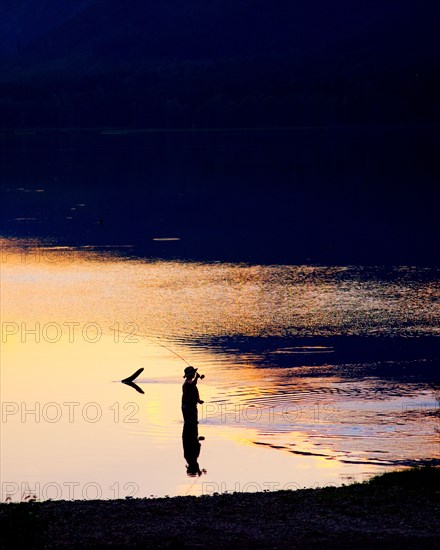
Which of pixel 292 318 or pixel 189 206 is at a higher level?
pixel 189 206

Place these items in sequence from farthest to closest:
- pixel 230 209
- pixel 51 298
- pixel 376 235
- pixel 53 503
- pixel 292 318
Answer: pixel 230 209
pixel 376 235
pixel 51 298
pixel 292 318
pixel 53 503

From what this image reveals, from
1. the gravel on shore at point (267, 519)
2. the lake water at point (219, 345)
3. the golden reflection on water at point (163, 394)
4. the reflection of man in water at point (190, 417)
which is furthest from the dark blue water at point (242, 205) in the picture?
the gravel on shore at point (267, 519)

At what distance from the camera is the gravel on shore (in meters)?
17.0

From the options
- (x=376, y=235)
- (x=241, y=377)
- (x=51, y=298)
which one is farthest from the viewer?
(x=376, y=235)

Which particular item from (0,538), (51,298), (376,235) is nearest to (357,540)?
(0,538)

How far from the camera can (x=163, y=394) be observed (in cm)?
2917

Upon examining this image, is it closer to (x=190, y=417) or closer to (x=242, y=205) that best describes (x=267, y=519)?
(x=190, y=417)

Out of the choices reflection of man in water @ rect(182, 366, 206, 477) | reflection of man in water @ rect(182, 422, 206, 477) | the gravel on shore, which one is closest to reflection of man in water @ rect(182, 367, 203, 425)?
reflection of man in water @ rect(182, 366, 206, 477)

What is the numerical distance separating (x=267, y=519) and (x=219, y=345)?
17.2 meters

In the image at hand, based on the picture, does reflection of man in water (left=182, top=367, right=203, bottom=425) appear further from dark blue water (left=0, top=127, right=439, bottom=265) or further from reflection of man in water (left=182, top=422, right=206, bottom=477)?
dark blue water (left=0, top=127, right=439, bottom=265)

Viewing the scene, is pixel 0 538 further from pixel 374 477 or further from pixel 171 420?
pixel 171 420

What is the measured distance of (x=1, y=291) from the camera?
48.3 m

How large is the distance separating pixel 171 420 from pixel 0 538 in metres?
12.4

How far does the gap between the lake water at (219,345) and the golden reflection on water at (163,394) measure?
0.22 feet
